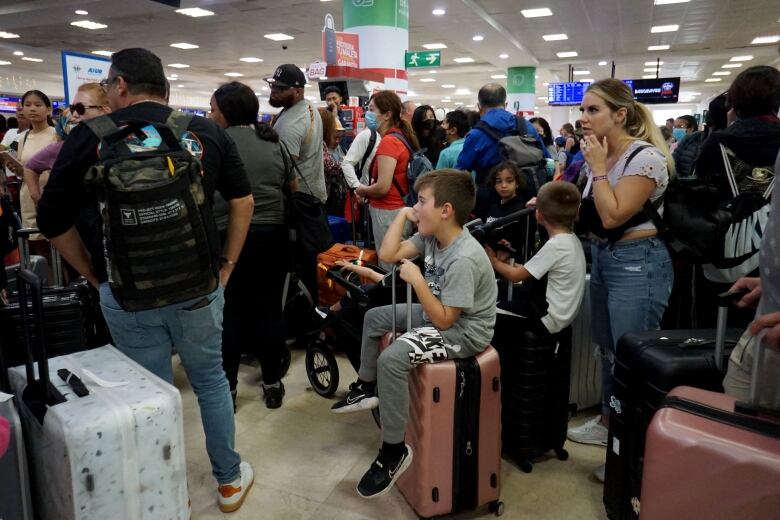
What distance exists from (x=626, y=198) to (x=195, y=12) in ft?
39.2

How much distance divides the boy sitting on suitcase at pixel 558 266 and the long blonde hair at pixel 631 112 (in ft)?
1.06

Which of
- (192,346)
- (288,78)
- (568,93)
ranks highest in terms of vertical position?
(568,93)

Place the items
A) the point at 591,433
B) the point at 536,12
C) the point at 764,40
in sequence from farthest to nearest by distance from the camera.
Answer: the point at 764,40 → the point at 536,12 → the point at 591,433

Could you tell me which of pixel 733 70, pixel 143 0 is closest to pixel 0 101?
pixel 143 0

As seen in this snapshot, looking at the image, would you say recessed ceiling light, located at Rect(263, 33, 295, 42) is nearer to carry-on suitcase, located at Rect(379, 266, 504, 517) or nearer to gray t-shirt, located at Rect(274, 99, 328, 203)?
gray t-shirt, located at Rect(274, 99, 328, 203)

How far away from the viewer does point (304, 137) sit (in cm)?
342

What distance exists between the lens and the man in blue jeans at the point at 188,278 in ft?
5.79

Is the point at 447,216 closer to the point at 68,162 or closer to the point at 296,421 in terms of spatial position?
the point at 68,162

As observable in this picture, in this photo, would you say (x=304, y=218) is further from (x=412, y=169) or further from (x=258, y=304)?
(x=412, y=169)

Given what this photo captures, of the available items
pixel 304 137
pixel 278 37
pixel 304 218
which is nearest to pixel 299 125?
pixel 304 137

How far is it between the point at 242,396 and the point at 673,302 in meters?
2.30

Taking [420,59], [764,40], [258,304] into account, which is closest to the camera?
[258,304]

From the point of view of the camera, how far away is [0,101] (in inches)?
740

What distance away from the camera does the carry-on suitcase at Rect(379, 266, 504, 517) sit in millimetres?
2006
